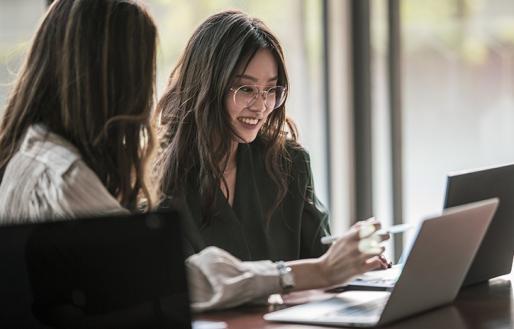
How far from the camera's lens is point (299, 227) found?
2.84 metres

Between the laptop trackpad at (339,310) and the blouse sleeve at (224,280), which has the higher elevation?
the blouse sleeve at (224,280)

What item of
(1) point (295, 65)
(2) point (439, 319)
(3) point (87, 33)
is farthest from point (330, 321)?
(1) point (295, 65)

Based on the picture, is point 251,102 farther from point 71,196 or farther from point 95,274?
point 95,274

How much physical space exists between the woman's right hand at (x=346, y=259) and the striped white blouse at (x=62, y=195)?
24 centimetres

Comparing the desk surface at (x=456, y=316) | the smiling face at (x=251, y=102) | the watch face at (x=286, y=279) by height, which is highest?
the smiling face at (x=251, y=102)

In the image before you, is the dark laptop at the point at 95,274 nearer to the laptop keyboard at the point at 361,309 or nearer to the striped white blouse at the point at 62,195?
the striped white blouse at the point at 62,195

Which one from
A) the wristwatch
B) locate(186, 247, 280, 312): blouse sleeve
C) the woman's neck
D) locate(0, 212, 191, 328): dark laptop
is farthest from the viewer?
the woman's neck

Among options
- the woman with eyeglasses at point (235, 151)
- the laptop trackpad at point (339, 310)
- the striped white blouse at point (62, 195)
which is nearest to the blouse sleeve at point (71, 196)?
the striped white blouse at point (62, 195)

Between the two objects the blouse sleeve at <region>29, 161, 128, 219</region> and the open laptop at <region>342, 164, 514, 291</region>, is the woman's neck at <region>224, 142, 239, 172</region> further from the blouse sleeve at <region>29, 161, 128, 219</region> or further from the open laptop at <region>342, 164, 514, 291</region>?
the blouse sleeve at <region>29, 161, 128, 219</region>

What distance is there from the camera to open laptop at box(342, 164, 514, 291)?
2.22 metres

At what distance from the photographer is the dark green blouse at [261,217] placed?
8.82ft

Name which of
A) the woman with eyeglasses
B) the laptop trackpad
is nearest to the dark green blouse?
the woman with eyeglasses

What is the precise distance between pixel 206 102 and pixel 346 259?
75 centimetres

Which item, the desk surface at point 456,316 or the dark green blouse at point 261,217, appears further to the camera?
the dark green blouse at point 261,217
